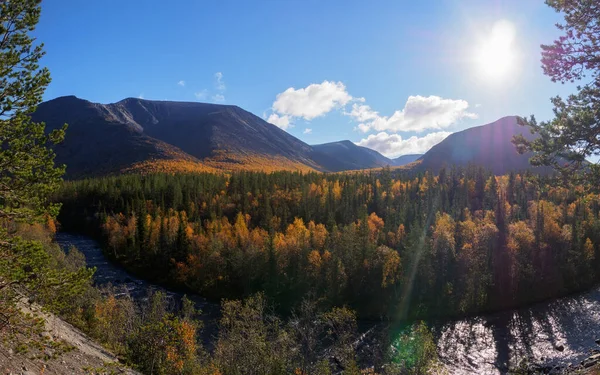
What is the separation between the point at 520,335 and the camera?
160 feet

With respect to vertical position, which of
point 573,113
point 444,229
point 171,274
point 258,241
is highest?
point 573,113

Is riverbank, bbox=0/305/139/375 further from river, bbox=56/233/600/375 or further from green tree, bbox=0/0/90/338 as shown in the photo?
river, bbox=56/233/600/375

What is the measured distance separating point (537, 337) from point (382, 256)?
25.6 meters

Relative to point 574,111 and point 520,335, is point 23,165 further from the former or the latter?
point 520,335

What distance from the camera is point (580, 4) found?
48.3 ft

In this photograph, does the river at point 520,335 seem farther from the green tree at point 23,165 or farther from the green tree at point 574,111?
the green tree at point 23,165

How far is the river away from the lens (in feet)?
137

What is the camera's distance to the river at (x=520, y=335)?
41750 millimetres

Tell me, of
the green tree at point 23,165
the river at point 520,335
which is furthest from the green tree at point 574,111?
the river at point 520,335

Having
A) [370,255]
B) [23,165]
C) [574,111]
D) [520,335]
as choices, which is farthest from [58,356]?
[370,255]

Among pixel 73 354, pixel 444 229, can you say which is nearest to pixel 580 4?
pixel 73 354

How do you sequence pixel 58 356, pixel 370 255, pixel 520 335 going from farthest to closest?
pixel 370 255 < pixel 520 335 < pixel 58 356

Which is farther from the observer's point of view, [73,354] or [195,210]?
[195,210]

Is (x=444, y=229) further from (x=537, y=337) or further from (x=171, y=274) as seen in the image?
(x=171, y=274)
